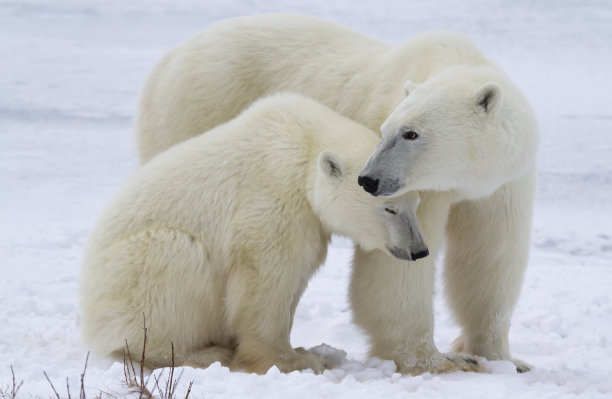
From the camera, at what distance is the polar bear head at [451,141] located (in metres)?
3.18

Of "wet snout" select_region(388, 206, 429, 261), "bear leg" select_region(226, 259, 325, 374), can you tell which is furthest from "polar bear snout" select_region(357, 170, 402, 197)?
"bear leg" select_region(226, 259, 325, 374)

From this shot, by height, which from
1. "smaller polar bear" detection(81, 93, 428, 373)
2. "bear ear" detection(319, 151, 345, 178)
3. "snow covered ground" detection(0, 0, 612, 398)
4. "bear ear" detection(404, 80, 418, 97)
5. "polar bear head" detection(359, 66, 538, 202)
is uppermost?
"bear ear" detection(404, 80, 418, 97)

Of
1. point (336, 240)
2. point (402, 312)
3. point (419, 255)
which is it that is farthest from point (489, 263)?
point (336, 240)

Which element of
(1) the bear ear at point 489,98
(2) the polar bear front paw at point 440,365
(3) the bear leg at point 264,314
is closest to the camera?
(1) the bear ear at point 489,98

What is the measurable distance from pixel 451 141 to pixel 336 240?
380cm

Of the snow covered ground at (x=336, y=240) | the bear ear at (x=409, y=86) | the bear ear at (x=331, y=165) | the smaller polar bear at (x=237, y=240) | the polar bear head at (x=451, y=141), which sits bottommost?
the snow covered ground at (x=336, y=240)

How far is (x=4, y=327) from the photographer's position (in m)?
4.26

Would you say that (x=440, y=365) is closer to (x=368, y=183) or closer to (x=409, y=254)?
(x=409, y=254)

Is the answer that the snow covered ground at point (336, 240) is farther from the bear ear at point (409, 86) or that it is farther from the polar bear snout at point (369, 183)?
the bear ear at point (409, 86)

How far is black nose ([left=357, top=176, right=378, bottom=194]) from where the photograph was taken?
125 inches

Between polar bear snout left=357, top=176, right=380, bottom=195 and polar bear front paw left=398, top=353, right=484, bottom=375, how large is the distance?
947 mm

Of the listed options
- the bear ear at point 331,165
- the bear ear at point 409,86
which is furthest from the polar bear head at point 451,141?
the bear ear at point 331,165

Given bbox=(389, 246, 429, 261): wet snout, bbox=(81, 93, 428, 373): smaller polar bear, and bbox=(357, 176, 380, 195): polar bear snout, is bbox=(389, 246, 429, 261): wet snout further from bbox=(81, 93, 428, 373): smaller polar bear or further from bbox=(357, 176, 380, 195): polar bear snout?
bbox=(357, 176, 380, 195): polar bear snout

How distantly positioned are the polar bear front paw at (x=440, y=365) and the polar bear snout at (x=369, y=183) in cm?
95
